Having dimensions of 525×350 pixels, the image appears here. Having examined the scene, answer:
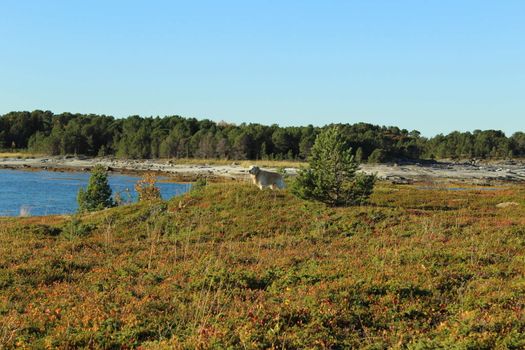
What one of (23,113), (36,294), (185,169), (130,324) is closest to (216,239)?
(36,294)

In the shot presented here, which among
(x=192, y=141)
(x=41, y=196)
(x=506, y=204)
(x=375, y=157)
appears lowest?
(x=41, y=196)

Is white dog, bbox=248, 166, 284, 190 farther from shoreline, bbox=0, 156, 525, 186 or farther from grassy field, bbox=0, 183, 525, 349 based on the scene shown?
shoreline, bbox=0, 156, 525, 186

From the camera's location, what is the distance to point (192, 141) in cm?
15225

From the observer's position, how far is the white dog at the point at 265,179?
29.1 metres

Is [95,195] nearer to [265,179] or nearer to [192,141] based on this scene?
[265,179]

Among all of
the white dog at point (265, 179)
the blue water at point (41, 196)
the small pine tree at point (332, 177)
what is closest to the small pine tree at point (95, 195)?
the blue water at point (41, 196)

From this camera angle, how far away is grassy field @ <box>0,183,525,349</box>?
24.4ft

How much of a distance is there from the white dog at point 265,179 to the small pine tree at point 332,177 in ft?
15.7

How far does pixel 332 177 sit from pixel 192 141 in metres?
131

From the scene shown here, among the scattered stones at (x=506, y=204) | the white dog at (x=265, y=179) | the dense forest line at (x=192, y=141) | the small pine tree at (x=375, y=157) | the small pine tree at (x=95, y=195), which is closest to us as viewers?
the scattered stones at (x=506, y=204)

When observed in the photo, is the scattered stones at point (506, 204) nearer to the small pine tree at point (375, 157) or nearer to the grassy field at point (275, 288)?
the grassy field at point (275, 288)

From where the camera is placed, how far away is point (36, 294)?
33.1ft

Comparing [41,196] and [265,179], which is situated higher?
[265,179]

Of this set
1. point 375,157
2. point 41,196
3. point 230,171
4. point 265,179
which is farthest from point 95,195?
point 375,157
